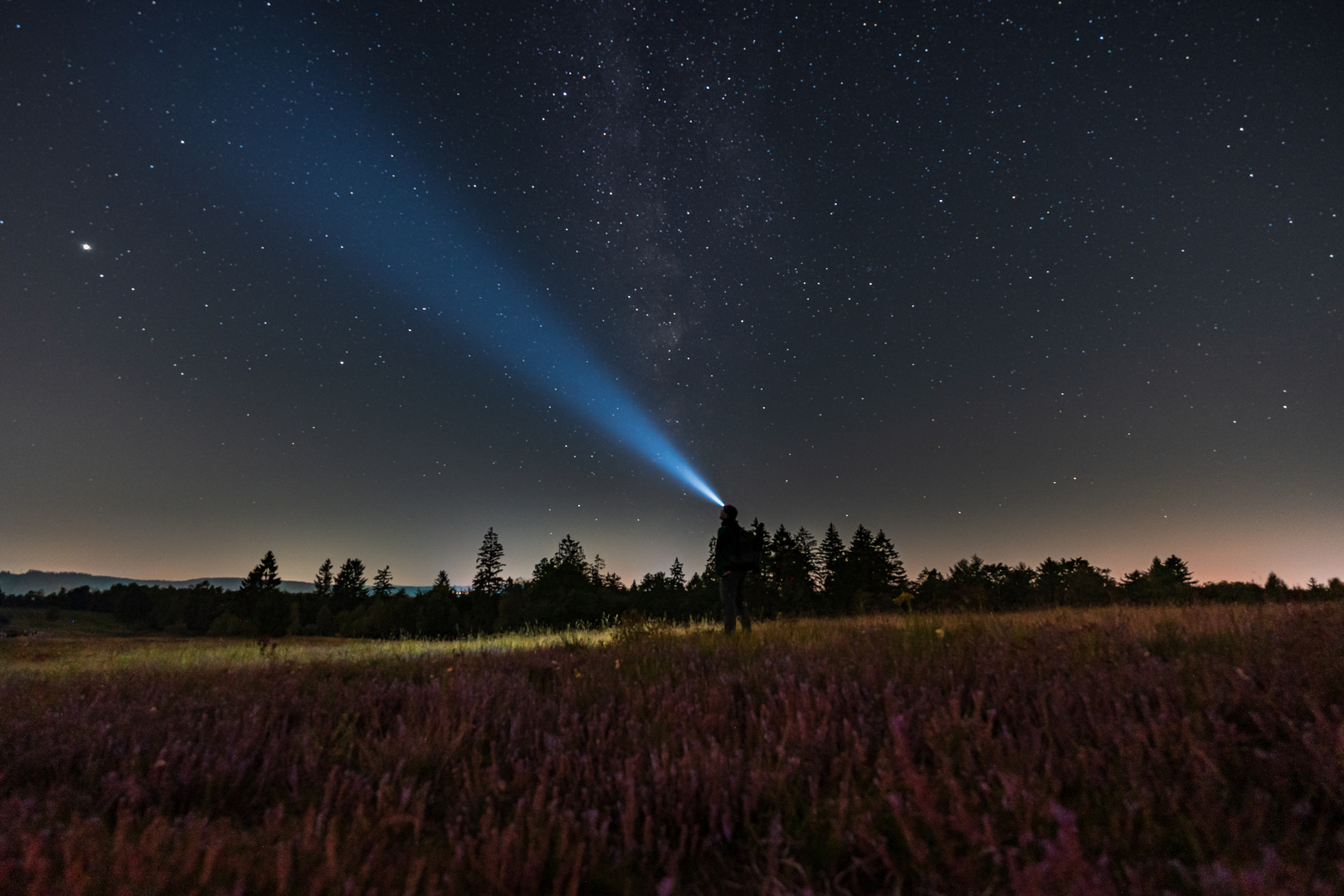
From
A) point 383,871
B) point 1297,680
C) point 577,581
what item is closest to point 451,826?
point 383,871

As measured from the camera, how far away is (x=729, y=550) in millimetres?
10281

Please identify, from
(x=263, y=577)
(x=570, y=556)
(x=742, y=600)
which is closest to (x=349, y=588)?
(x=263, y=577)

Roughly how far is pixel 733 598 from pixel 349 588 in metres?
127

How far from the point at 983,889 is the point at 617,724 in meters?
2.29

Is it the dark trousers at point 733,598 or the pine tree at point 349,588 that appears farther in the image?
the pine tree at point 349,588

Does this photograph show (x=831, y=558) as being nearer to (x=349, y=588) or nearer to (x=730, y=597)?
(x=730, y=597)

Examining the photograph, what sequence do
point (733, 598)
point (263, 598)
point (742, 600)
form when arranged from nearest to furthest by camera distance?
point (733, 598)
point (742, 600)
point (263, 598)

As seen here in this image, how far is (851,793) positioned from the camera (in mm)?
2426

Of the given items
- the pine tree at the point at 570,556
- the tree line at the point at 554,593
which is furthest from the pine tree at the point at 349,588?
the pine tree at the point at 570,556

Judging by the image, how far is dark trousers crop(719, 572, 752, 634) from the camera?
380 inches

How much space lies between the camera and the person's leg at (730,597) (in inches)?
377

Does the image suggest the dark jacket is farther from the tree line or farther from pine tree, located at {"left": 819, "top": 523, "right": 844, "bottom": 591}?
pine tree, located at {"left": 819, "top": 523, "right": 844, "bottom": 591}

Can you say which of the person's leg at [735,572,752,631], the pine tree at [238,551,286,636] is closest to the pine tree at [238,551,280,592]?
the pine tree at [238,551,286,636]

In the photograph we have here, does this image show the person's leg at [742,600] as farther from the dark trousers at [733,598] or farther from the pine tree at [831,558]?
the pine tree at [831,558]
